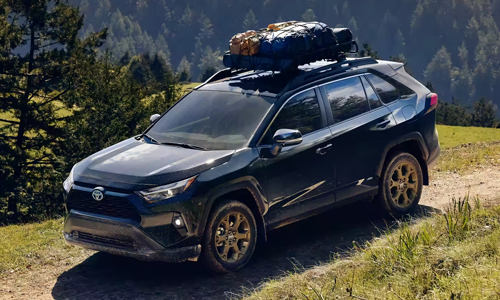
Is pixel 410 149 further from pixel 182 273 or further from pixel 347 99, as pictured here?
pixel 182 273

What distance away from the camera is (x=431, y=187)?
10.1 metres

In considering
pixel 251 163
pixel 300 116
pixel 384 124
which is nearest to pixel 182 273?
pixel 251 163

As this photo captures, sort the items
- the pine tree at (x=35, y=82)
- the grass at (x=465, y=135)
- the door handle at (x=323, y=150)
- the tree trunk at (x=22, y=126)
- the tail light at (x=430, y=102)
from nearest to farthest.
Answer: the door handle at (x=323, y=150)
the tail light at (x=430, y=102)
the pine tree at (x=35, y=82)
the tree trunk at (x=22, y=126)
the grass at (x=465, y=135)

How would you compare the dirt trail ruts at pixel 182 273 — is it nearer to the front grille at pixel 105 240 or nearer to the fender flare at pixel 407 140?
the front grille at pixel 105 240

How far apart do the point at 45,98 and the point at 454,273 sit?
110 ft

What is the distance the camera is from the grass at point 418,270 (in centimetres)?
482

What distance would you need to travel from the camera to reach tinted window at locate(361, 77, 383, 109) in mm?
7891

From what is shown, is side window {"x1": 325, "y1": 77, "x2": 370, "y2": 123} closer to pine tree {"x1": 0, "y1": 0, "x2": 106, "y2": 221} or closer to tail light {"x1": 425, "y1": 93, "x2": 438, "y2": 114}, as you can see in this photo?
tail light {"x1": 425, "y1": 93, "x2": 438, "y2": 114}

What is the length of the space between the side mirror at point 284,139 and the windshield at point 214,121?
29cm

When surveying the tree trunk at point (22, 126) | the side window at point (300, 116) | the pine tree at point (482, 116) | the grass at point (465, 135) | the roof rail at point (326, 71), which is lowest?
the pine tree at point (482, 116)

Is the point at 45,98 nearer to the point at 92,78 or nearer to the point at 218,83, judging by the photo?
the point at 92,78

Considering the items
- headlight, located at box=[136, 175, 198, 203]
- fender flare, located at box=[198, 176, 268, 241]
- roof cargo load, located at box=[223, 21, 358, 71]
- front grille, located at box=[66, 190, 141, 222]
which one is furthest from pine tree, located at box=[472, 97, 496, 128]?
front grille, located at box=[66, 190, 141, 222]

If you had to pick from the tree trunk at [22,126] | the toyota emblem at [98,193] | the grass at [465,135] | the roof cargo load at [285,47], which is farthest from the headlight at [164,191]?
the grass at [465,135]

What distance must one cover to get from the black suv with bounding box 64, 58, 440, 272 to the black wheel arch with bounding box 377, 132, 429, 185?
0.04 ft
